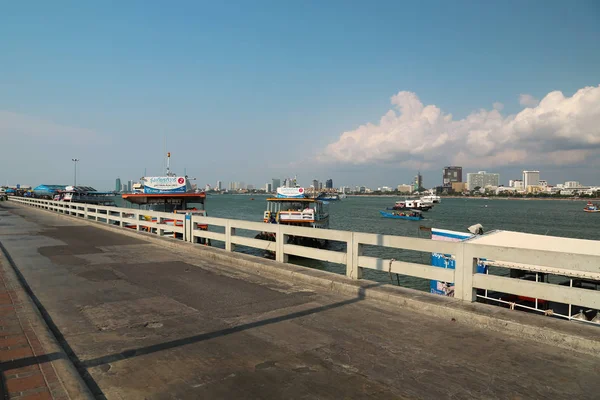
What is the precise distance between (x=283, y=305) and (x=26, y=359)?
377 centimetres

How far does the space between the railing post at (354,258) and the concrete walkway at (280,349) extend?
2.57ft

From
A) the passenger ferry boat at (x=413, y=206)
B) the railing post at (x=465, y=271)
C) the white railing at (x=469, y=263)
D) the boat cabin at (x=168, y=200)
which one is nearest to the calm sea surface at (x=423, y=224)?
the boat cabin at (x=168, y=200)

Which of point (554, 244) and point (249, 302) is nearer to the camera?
point (249, 302)

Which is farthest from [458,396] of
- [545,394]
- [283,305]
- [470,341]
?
[283,305]

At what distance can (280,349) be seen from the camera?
5191mm

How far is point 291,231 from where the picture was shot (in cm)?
1023

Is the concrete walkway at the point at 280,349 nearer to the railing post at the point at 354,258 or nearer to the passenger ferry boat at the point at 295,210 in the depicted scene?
the railing post at the point at 354,258

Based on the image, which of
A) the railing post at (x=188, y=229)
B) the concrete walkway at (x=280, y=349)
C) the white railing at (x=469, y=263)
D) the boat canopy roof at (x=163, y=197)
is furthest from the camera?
the boat canopy roof at (x=163, y=197)

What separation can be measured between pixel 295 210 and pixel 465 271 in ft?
86.8

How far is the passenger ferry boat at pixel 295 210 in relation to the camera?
31922 millimetres

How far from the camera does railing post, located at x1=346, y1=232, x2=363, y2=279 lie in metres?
8.59

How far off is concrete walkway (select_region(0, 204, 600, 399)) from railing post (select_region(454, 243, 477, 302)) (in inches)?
32.7

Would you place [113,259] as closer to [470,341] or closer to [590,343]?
[470,341]

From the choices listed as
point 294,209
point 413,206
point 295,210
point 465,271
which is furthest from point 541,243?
point 413,206
